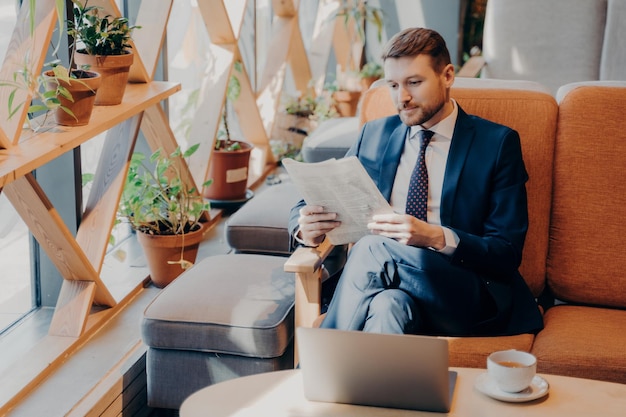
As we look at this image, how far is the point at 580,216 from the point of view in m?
2.54

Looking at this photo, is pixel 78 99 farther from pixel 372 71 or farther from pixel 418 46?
pixel 372 71

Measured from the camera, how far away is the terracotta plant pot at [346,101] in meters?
5.89

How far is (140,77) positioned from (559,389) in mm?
1928

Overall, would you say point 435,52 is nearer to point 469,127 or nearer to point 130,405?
point 469,127

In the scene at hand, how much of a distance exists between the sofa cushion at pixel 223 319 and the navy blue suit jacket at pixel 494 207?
0.87 ft

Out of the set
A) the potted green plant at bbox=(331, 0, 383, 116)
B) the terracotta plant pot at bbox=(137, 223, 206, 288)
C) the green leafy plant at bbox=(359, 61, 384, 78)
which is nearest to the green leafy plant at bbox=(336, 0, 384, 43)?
the potted green plant at bbox=(331, 0, 383, 116)

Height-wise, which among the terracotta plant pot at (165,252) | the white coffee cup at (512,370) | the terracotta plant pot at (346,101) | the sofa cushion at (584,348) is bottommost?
the terracotta plant pot at (346,101)

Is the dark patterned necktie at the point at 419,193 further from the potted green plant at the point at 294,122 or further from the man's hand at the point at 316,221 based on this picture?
the potted green plant at the point at 294,122

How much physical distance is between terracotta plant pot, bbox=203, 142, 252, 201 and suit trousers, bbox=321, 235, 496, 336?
1.92 m

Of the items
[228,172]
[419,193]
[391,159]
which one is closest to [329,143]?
[228,172]

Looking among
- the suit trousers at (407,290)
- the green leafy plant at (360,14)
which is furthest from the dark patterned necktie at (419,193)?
the green leafy plant at (360,14)

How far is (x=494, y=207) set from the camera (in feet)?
7.76

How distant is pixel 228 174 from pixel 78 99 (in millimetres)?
1700

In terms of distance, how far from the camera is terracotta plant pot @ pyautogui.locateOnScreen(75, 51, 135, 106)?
103 inches
